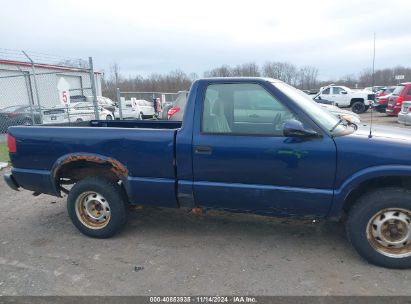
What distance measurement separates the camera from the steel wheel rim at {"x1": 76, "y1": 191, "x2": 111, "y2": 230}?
403cm

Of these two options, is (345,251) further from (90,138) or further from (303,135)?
(90,138)

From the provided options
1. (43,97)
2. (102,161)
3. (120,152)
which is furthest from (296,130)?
(43,97)

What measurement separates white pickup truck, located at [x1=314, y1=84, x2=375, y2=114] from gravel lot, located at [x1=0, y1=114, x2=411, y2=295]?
2140 cm

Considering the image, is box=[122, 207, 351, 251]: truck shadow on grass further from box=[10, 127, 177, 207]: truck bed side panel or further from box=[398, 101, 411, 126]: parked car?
box=[398, 101, 411, 126]: parked car

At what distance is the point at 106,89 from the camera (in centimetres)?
4900

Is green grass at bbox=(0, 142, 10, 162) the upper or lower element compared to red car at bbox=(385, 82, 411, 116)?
lower

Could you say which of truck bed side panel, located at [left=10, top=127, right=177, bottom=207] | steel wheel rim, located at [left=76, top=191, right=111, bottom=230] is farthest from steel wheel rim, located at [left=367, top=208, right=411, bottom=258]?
steel wheel rim, located at [left=76, top=191, right=111, bottom=230]

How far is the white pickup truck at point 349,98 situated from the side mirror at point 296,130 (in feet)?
71.8

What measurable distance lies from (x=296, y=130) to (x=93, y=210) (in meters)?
2.56

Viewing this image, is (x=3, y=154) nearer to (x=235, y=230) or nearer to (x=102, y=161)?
(x=102, y=161)

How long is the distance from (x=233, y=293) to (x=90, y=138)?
2.26m

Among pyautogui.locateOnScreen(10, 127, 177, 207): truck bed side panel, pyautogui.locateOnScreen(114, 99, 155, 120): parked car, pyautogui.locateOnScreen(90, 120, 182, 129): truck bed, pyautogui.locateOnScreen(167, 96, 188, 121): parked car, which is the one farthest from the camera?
pyautogui.locateOnScreen(114, 99, 155, 120): parked car

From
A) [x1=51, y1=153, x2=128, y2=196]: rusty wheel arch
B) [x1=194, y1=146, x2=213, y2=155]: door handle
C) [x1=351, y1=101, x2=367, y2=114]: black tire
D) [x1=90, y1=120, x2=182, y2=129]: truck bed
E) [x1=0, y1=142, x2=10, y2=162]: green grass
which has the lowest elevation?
[x1=351, y1=101, x2=367, y2=114]: black tire

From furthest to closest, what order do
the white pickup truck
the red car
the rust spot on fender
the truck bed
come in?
1. the white pickup truck
2. the red car
3. the truck bed
4. the rust spot on fender
